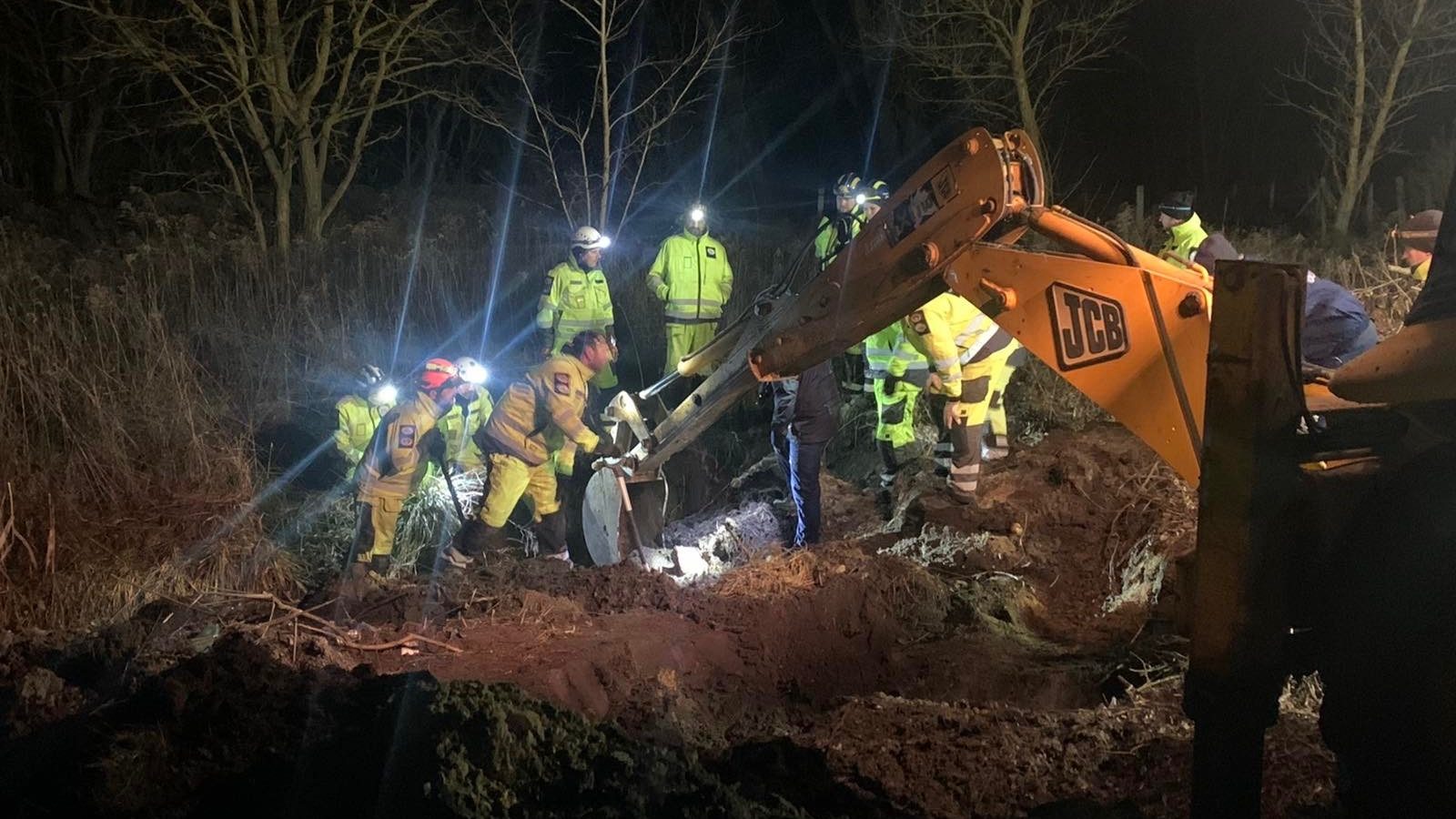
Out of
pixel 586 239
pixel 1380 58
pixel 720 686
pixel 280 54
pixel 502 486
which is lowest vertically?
pixel 720 686

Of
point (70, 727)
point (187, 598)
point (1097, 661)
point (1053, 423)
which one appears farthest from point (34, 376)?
point (1053, 423)

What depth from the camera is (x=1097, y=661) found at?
17.4 ft

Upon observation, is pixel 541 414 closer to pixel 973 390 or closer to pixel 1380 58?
pixel 973 390

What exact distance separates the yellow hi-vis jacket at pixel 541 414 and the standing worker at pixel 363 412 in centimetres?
102

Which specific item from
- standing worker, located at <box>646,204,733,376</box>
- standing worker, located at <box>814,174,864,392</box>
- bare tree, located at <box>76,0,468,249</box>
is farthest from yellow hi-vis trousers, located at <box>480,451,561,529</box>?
bare tree, located at <box>76,0,468,249</box>

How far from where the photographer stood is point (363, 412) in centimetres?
773

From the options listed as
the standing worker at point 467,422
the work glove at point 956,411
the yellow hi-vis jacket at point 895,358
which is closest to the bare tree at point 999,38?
the yellow hi-vis jacket at point 895,358

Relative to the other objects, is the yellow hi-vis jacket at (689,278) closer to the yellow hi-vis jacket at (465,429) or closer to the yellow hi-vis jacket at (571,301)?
the yellow hi-vis jacket at (571,301)

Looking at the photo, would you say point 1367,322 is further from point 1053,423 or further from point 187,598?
point 187,598

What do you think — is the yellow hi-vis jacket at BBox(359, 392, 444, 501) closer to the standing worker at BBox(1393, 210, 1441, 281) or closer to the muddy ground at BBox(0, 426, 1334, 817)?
the muddy ground at BBox(0, 426, 1334, 817)

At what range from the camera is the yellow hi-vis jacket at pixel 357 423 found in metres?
7.69

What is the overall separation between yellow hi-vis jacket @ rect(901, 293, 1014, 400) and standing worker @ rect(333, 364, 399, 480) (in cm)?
359

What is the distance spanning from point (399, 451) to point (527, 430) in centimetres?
79

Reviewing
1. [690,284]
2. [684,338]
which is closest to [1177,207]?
[690,284]
